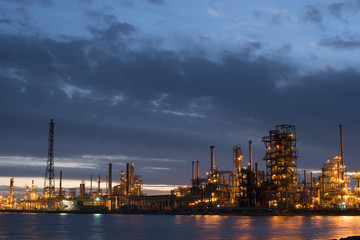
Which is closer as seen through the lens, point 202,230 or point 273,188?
point 202,230

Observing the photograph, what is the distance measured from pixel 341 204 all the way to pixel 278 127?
23515 millimetres

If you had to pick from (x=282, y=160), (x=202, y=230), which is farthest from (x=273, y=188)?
(x=202, y=230)

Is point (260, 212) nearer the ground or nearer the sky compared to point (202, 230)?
nearer the ground

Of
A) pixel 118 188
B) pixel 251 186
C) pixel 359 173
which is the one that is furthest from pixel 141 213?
pixel 359 173

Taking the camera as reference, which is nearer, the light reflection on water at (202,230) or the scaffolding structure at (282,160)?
the light reflection on water at (202,230)

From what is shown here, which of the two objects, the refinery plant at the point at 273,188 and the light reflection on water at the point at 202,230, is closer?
the light reflection on water at the point at 202,230

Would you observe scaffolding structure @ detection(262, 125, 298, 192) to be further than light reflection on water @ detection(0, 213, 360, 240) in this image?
Yes

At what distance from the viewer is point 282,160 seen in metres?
113

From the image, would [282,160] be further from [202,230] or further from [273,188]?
[202,230]

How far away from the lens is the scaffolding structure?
112250mm

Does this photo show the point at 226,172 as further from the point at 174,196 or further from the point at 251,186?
the point at 174,196

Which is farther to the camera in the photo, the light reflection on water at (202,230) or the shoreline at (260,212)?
the shoreline at (260,212)

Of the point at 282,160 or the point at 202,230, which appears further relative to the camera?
the point at 282,160

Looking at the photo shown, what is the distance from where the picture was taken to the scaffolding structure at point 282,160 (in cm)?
11225
